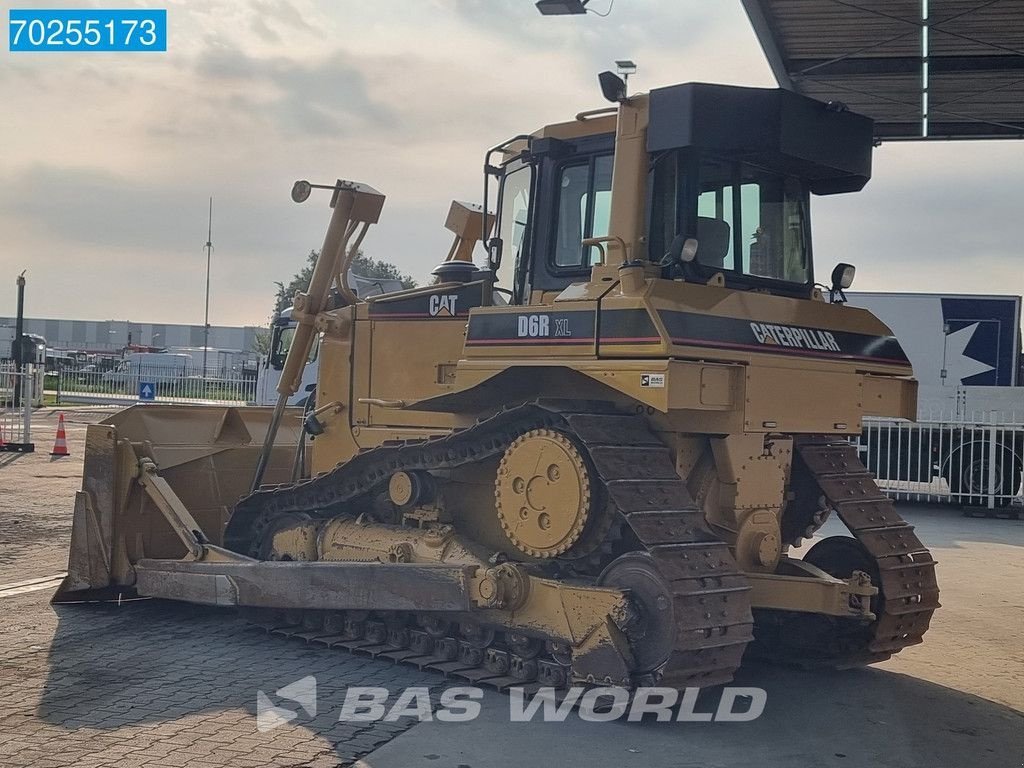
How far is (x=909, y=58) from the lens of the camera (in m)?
14.0

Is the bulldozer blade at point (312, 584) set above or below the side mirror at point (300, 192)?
below

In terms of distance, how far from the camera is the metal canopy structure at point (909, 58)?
498 inches

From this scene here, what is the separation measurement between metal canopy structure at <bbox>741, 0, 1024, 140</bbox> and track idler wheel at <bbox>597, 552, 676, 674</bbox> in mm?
8421

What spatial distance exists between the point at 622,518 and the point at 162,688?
108 inches

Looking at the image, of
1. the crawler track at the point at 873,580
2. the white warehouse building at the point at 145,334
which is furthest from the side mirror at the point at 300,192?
the white warehouse building at the point at 145,334

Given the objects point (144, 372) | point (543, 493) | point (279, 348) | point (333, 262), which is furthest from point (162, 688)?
point (144, 372)

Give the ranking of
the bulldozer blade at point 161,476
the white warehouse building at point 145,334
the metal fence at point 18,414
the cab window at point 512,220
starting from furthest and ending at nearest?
the white warehouse building at point 145,334 < the metal fence at point 18,414 < the bulldozer blade at point 161,476 < the cab window at point 512,220

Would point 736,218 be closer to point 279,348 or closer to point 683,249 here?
point 683,249

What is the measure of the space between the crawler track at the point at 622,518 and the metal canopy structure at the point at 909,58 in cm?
752

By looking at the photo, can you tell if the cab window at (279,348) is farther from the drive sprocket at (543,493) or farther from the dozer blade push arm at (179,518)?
the drive sprocket at (543,493)

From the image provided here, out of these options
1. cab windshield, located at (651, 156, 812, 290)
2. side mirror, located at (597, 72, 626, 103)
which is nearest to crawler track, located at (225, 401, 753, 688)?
cab windshield, located at (651, 156, 812, 290)

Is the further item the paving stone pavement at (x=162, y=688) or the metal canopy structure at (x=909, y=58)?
the metal canopy structure at (x=909, y=58)

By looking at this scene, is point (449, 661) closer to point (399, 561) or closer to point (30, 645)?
point (399, 561)

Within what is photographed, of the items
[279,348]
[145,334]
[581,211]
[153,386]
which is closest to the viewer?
[581,211]
